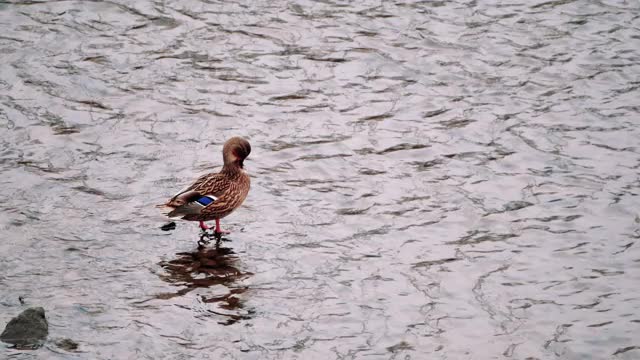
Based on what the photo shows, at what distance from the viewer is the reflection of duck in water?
10250 mm

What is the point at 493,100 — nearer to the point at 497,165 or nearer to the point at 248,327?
the point at 497,165

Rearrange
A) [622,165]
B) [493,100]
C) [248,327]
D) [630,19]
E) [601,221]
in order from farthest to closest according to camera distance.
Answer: [630,19] < [493,100] < [622,165] < [601,221] < [248,327]

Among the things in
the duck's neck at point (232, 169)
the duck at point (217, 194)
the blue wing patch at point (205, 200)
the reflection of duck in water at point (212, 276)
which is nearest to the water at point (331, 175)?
the reflection of duck in water at point (212, 276)

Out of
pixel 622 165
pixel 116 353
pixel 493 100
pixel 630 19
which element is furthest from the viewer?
pixel 630 19

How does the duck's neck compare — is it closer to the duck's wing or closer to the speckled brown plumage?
the speckled brown plumage

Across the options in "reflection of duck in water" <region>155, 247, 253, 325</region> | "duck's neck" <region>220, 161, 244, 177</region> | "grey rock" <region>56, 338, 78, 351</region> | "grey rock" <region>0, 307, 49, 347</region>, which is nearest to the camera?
"grey rock" <region>0, 307, 49, 347</region>

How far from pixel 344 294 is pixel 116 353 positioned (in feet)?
8.03

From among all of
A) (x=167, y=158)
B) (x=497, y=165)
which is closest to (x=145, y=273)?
(x=167, y=158)

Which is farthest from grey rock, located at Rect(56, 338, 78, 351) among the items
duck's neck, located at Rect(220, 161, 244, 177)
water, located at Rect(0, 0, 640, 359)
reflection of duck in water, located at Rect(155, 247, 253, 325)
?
duck's neck, located at Rect(220, 161, 244, 177)

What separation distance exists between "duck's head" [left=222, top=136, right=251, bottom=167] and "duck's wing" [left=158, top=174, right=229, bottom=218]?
30 centimetres

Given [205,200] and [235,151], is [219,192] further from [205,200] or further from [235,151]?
[235,151]

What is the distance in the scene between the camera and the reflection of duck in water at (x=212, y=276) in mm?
10250

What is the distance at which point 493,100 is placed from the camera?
49.6ft

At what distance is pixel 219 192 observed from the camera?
11680mm
